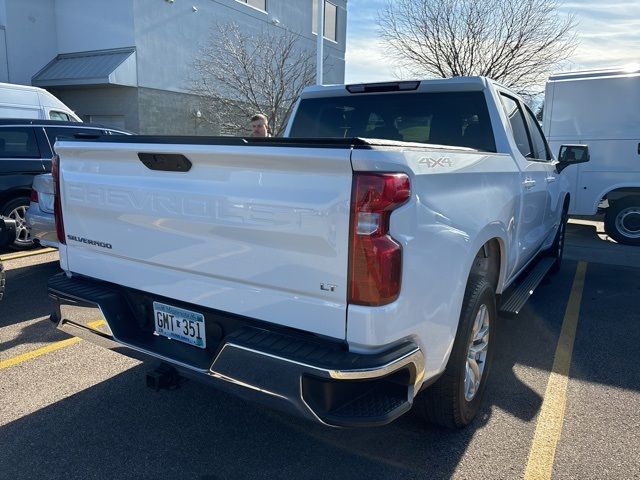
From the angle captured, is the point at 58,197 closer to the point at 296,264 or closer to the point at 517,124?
the point at 296,264

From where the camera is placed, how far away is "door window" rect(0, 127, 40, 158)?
23.9 feet

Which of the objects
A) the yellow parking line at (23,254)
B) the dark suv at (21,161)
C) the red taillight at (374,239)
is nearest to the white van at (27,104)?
the dark suv at (21,161)

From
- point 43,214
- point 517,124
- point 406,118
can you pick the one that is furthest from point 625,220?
point 43,214

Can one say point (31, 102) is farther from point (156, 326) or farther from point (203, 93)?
point (156, 326)

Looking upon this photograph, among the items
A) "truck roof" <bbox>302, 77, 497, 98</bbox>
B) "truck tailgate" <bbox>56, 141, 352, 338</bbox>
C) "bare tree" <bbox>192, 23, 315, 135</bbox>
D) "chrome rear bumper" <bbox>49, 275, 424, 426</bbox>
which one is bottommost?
"chrome rear bumper" <bbox>49, 275, 424, 426</bbox>

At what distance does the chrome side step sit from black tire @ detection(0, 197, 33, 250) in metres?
6.44

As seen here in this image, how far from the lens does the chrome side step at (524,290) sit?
3.65m

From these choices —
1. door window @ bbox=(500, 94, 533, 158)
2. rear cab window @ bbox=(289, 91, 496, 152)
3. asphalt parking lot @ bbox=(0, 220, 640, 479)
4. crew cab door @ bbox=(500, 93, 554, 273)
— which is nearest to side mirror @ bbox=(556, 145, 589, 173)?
crew cab door @ bbox=(500, 93, 554, 273)

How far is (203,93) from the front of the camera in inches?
722

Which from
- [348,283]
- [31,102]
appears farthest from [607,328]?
[31,102]

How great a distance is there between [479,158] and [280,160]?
49.3 inches

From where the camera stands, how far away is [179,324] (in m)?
2.66

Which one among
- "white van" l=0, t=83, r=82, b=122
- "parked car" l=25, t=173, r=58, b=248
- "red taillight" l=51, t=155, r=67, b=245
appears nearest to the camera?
"red taillight" l=51, t=155, r=67, b=245

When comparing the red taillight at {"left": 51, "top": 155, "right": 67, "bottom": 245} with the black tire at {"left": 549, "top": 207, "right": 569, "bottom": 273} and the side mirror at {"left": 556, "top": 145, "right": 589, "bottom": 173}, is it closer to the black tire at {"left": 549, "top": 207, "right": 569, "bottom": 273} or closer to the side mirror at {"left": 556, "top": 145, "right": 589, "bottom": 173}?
the side mirror at {"left": 556, "top": 145, "right": 589, "bottom": 173}
